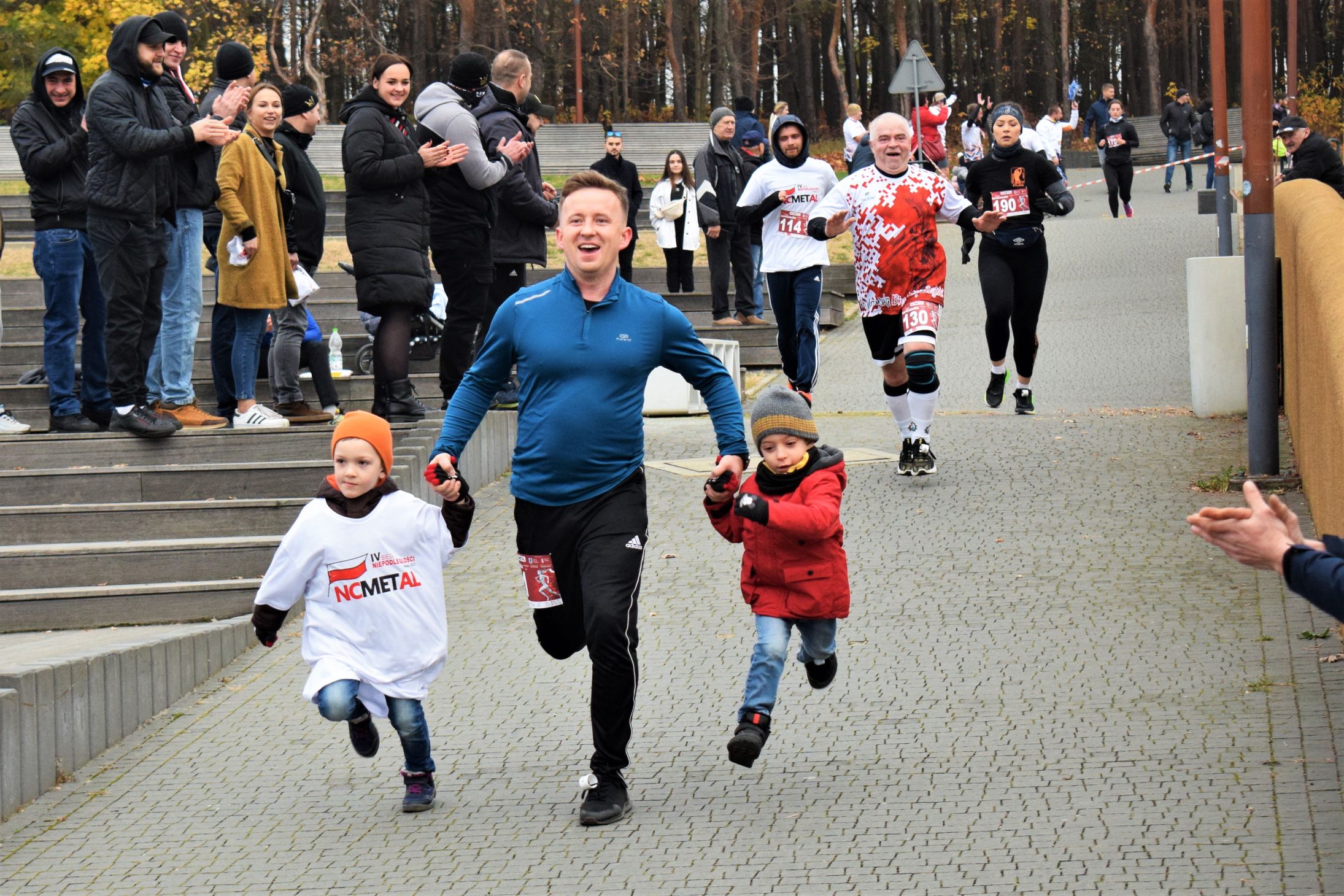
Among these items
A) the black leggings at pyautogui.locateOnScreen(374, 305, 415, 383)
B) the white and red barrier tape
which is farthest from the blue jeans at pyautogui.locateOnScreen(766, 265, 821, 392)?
the white and red barrier tape

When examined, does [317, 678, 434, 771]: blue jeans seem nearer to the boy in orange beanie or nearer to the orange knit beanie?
the boy in orange beanie

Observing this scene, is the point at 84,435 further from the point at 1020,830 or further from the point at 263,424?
the point at 1020,830

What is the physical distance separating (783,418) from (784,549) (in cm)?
41

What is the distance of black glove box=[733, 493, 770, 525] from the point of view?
4.81 m

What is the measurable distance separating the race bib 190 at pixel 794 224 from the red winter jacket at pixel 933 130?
15.6 m

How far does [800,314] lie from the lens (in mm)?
11367

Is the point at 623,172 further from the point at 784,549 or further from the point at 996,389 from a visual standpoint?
the point at 784,549

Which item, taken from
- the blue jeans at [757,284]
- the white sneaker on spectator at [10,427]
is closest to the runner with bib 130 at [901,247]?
the white sneaker on spectator at [10,427]

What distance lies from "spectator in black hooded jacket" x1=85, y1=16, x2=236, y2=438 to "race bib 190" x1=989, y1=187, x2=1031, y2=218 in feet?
15.7

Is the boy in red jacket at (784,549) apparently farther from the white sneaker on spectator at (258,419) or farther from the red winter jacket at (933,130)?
the red winter jacket at (933,130)

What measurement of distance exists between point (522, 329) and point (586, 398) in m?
0.31

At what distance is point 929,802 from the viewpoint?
16.0ft

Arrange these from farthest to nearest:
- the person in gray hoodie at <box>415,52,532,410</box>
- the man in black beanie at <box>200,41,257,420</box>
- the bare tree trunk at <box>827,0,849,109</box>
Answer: the bare tree trunk at <box>827,0,849,109</box> → the person in gray hoodie at <box>415,52,532,410</box> → the man in black beanie at <box>200,41,257,420</box>

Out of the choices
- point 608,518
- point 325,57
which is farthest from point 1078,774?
point 325,57
